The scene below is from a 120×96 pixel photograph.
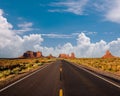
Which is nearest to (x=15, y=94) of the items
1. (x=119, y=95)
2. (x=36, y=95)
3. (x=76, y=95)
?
(x=36, y=95)

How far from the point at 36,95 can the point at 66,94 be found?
1.41m

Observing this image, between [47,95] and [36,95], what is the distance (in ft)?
1.66

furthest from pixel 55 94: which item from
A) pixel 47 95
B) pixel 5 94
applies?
pixel 5 94

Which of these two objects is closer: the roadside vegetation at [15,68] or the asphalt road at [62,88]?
the asphalt road at [62,88]

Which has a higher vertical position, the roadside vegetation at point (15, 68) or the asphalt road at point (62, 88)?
the roadside vegetation at point (15, 68)

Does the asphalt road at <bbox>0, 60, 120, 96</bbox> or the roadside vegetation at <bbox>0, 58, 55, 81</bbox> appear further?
the roadside vegetation at <bbox>0, 58, 55, 81</bbox>

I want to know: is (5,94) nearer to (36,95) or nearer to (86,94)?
(36,95)

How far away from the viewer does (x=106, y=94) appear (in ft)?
31.0

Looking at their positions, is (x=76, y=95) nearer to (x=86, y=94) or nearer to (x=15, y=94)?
(x=86, y=94)

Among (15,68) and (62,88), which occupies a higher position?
(15,68)

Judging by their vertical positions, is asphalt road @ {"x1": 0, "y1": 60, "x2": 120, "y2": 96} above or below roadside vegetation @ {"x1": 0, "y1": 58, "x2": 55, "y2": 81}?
below

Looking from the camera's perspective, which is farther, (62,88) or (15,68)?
(15,68)

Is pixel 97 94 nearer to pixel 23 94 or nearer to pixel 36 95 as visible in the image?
pixel 36 95

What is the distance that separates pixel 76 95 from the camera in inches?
364
